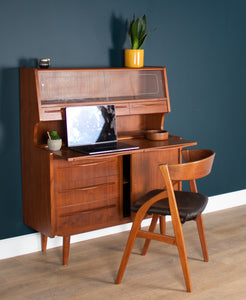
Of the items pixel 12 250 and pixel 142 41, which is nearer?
pixel 12 250

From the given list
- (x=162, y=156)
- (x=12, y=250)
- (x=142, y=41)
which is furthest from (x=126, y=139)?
(x=12, y=250)

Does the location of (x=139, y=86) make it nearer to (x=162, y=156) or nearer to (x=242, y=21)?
(x=162, y=156)

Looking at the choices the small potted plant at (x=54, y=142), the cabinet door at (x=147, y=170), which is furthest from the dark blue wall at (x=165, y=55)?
the cabinet door at (x=147, y=170)

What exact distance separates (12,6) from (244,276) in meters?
2.43

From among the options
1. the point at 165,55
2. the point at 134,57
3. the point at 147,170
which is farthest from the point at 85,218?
the point at 165,55

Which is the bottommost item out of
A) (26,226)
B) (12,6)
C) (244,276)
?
(244,276)

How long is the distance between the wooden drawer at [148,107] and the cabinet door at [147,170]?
1.16 ft

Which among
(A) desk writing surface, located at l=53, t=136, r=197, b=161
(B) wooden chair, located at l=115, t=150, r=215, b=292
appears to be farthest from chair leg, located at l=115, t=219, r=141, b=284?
(A) desk writing surface, located at l=53, t=136, r=197, b=161

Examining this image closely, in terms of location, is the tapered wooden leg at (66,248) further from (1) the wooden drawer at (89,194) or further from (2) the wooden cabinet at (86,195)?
(1) the wooden drawer at (89,194)

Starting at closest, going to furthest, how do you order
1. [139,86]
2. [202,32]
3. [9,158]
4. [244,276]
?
1. [244,276]
2. [9,158]
3. [139,86]
4. [202,32]

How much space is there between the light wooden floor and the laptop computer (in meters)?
0.83

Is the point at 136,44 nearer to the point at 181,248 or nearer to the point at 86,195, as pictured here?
the point at 86,195

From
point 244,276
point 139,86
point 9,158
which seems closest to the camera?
point 244,276

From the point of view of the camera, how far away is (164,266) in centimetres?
325
